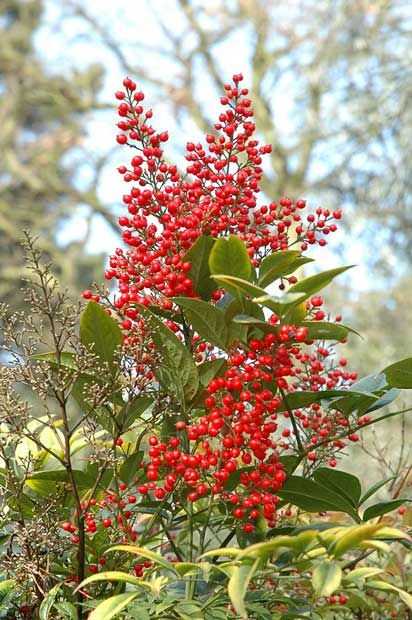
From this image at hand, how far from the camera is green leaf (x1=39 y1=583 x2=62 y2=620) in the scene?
109 cm

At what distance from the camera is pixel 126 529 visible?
3.83ft

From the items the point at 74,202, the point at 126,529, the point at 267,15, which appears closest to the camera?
the point at 126,529

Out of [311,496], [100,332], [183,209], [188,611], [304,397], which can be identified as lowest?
[188,611]

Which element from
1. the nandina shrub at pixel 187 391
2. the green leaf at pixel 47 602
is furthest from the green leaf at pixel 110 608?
the green leaf at pixel 47 602

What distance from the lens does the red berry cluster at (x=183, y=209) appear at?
1.18 m

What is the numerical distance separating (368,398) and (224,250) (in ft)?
1.04

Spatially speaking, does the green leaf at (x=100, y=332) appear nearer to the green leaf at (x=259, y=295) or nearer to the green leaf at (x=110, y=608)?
the green leaf at (x=259, y=295)

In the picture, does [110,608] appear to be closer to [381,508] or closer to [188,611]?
[188,611]

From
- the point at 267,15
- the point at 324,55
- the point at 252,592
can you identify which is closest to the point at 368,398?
the point at 252,592

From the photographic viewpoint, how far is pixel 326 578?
93 centimetres

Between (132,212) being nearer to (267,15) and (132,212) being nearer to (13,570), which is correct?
(13,570)

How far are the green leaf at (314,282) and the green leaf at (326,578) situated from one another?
0.94 feet

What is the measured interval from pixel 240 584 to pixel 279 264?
38cm

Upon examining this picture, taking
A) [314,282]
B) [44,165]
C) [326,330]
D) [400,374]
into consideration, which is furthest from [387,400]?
[44,165]
